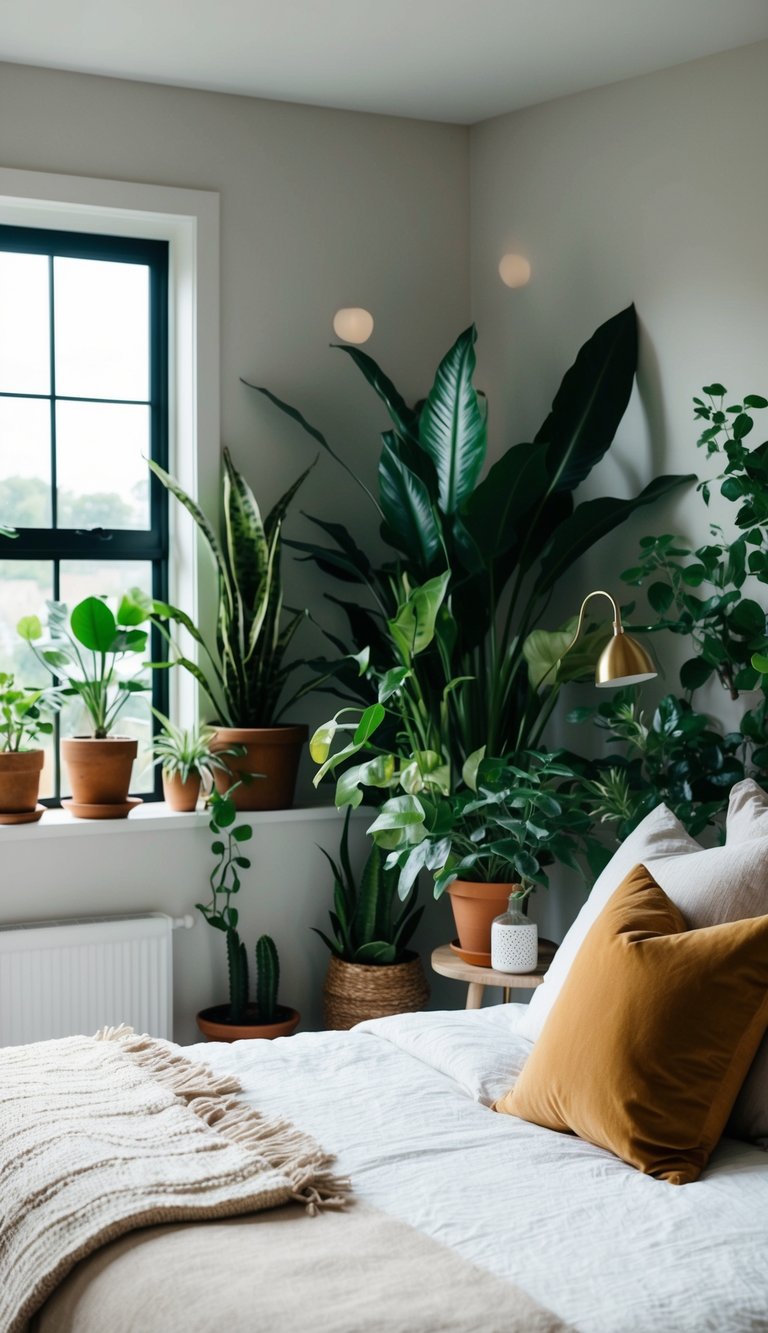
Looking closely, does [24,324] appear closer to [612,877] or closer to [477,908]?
[477,908]

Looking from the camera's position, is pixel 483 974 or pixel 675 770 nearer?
pixel 675 770

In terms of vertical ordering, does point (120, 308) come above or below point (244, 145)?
below

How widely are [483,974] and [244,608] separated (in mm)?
1195

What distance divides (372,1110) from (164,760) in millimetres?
1657

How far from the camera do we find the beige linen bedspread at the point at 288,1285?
1.55 m

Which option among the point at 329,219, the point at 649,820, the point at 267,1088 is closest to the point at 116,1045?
the point at 267,1088

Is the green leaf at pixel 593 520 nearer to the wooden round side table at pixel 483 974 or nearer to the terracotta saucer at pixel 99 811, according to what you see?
the wooden round side table at pixel 483 974

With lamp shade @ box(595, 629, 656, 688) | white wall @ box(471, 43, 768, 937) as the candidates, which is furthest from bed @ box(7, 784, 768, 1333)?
white wall @ box(471, 43, 768, 937)

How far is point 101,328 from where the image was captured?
395 centimetres

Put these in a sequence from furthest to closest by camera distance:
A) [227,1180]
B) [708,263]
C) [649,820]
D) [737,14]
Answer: [708,263], [737,14], [649,820], [227,1180]

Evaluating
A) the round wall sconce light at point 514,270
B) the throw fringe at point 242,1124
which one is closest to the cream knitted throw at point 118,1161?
the throw fringe at point 242,1124

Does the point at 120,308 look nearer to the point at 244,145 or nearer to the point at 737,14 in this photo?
the point at 244,145

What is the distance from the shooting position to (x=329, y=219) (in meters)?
4.03

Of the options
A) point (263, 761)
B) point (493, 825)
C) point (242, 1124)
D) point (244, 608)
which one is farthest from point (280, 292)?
point (242, 1124)
